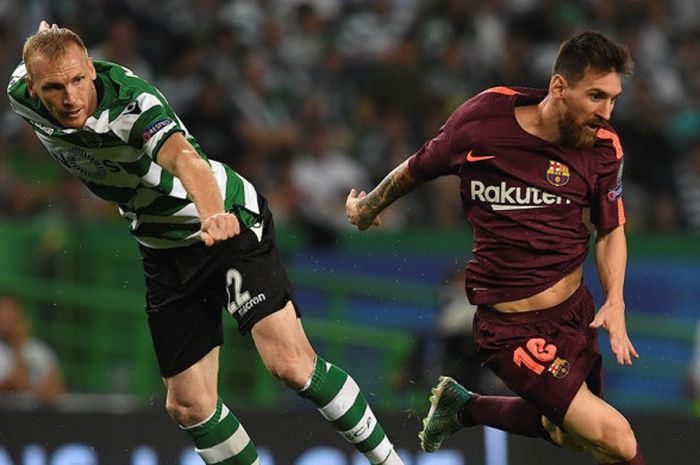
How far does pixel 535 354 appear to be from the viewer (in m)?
5.92

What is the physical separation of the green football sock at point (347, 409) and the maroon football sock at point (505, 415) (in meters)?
0.62

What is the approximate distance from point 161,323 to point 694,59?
8669 mm

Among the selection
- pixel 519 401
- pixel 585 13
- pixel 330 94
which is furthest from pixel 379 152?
pixel 519 401

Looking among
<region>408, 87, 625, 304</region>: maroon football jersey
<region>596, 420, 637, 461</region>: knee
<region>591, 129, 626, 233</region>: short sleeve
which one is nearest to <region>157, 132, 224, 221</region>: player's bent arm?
<region>408, 87, 625, 304</region>: maroon football jersey

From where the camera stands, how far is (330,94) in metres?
12.6

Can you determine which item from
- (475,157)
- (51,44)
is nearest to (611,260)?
(475,157)

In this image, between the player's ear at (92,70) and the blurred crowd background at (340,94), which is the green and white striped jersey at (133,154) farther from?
the blurred crowd background at (340,94)

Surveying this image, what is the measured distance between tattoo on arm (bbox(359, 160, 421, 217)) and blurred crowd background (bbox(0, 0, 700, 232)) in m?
4.01

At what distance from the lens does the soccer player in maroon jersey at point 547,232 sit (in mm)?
5766

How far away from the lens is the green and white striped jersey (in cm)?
578

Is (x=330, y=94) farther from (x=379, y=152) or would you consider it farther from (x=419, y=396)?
(x=419, y=396)

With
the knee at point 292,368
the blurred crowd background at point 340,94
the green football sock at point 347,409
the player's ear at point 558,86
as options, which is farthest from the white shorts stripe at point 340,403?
the blurred crowd background at point 340,94

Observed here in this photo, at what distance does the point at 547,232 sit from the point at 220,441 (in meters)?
1.69

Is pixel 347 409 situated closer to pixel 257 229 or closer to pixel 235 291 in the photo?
pixel 235 291
